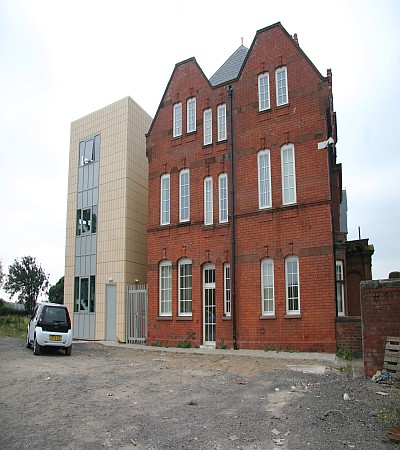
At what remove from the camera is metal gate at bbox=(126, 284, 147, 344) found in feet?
70.9

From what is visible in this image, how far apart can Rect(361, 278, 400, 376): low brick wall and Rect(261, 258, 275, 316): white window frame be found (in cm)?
717

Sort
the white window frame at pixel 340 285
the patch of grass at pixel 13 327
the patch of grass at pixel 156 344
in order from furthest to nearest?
the patch of grass at pixel 13 327 < the patch of grass at pixel 156 344 < the white window frame at pixel 340 285

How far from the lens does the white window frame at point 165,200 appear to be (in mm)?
21438

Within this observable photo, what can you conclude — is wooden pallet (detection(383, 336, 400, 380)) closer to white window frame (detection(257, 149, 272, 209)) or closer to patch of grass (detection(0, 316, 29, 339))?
white window frame (detection(257, 149, 272, 209))

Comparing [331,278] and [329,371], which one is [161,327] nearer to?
[331,278]

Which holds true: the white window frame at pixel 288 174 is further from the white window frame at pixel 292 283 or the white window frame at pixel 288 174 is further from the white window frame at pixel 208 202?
the white window frame at pixel 208 202

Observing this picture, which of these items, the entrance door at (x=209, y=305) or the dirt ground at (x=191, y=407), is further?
the entrance door at (x=209, y=305)

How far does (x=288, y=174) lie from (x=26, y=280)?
176 ft

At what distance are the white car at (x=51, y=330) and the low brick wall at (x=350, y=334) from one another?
32.6 ft

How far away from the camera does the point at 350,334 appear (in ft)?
51.2

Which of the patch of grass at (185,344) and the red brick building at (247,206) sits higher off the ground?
the red brick building at (247,206)

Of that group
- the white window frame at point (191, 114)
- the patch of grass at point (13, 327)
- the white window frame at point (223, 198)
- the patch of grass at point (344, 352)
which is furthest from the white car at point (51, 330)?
the patch of grass at point (13, 327)

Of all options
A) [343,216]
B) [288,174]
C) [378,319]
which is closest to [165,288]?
[288,174]

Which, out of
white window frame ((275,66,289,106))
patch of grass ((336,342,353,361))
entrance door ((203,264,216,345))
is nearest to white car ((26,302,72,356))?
entrance door ((203,264,216,345))
